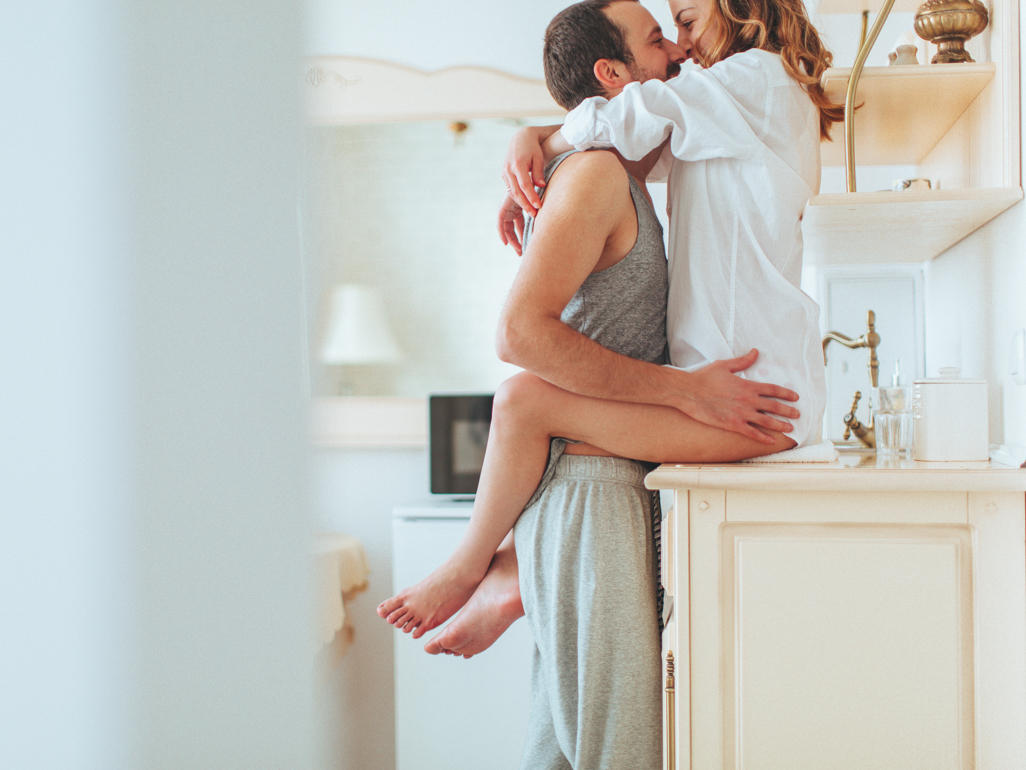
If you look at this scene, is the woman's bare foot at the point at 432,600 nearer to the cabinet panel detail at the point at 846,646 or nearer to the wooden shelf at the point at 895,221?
the cabinet panel detail at the point at 846,646

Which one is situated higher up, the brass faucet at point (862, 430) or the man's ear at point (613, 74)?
the man's ear at point (613, 74)

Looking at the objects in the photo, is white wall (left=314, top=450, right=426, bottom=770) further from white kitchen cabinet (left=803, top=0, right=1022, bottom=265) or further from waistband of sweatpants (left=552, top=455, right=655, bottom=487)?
waistband of sweatpants (left=552, top=455, right=655, bottom=487)

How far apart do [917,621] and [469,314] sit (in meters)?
1.53

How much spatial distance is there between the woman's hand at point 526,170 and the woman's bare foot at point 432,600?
16.3 inches

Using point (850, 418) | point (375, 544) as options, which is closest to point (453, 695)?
point (375, 544)

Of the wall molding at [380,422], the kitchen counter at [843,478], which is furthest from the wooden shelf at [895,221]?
the wall molding at [380,422]

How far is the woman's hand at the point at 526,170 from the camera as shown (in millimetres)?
977

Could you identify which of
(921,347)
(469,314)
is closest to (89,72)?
(921,347)

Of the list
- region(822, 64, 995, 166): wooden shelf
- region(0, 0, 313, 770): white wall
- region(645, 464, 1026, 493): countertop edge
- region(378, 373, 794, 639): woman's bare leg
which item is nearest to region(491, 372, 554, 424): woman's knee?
region(378, 373, 794, 639): woman's bare leg

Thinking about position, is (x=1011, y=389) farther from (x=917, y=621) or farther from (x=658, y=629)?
(x=658, y=629)

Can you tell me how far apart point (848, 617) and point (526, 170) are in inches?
22.6

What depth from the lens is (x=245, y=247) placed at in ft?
0.78

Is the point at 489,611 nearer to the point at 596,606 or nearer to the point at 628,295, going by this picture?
the point at 596,606

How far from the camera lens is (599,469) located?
35.9 inches
